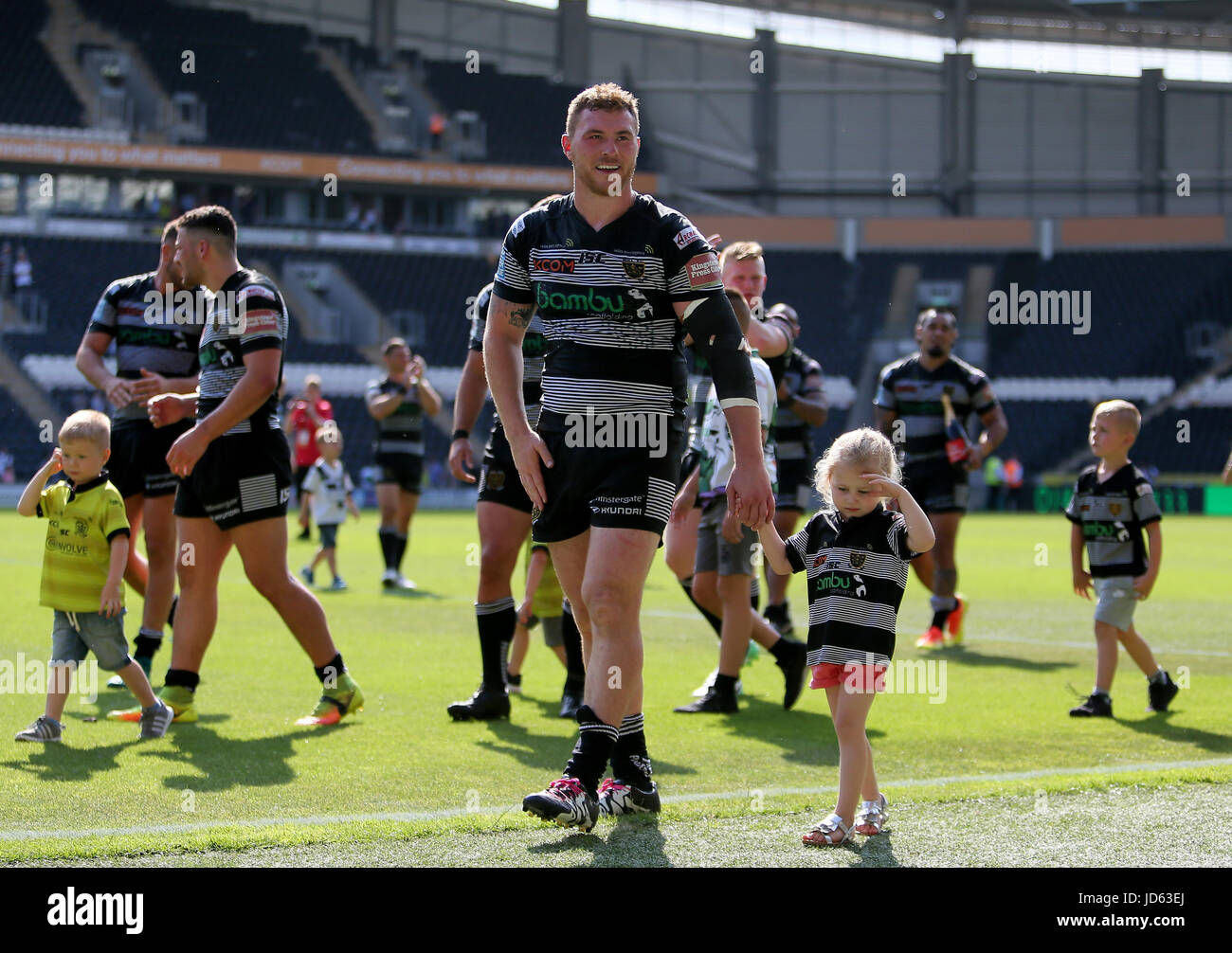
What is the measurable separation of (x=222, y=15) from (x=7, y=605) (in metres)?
36.2

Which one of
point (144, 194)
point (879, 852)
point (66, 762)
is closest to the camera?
point (879, 852)

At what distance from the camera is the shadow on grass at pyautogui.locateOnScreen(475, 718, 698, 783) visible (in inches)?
212

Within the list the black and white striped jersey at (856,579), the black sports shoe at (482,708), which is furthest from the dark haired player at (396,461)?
the black and white striped jersey at (856,579)

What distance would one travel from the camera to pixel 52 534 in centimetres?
590

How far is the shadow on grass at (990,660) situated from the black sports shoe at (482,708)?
3535 millimetres

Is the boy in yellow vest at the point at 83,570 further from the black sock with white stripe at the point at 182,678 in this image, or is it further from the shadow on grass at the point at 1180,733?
the shadow on grass at the point at 1180,733

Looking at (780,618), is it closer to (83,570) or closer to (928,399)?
(928,399)

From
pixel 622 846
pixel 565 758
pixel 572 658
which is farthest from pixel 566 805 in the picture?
pixel 572 658

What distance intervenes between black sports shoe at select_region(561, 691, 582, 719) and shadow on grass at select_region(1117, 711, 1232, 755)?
2.47 meters

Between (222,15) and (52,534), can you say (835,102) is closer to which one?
(222,15)

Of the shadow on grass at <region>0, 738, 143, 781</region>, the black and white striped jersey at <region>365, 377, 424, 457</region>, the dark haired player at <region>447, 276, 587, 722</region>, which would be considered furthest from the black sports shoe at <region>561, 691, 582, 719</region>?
the black and white striped jersey at <region>365, 377, 424, 457</region>

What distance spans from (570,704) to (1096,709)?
2460 mm

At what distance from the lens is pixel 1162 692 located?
6.94 m

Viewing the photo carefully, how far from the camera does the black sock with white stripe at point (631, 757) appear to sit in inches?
182
